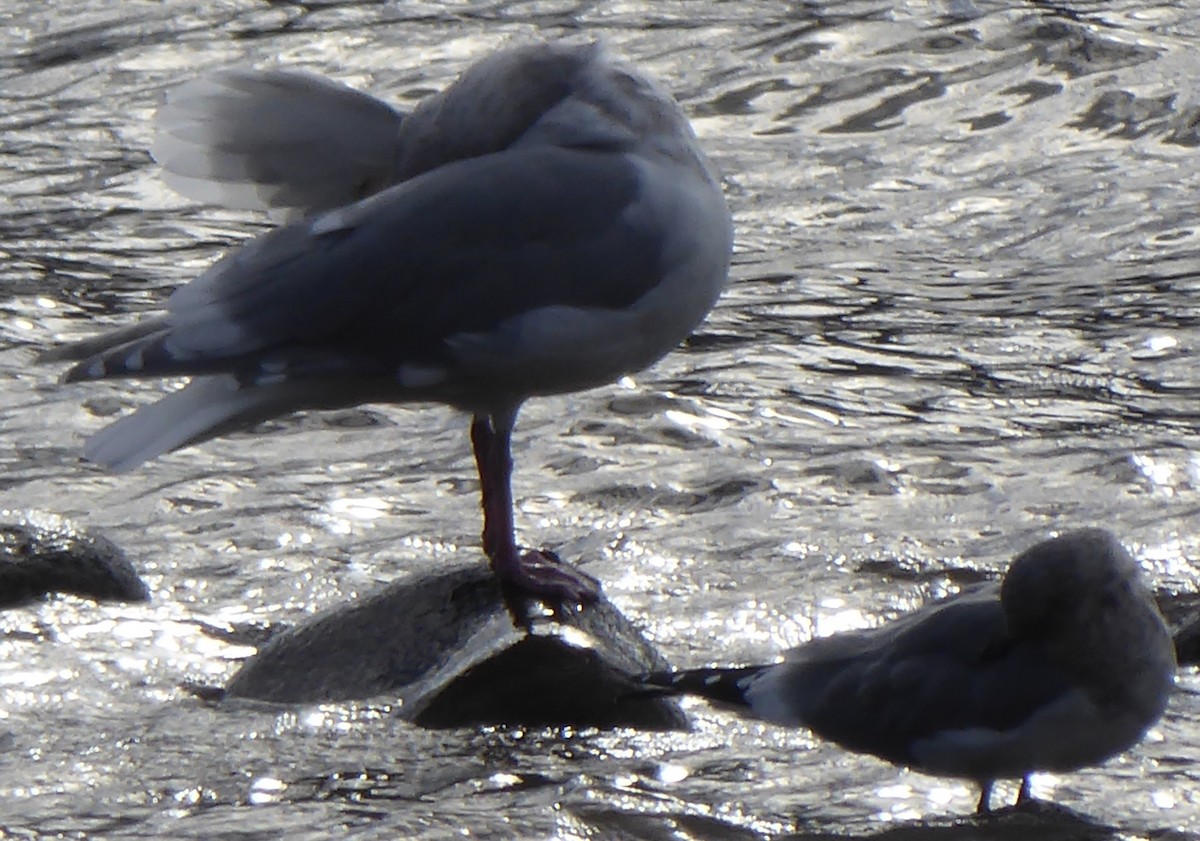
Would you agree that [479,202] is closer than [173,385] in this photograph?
Yes

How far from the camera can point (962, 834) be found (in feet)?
15.3

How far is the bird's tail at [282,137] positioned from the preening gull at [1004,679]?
1.70 m

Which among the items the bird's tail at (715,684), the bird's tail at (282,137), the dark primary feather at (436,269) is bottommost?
the bird's tail at (715,684)

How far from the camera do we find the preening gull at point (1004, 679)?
14.8 ft

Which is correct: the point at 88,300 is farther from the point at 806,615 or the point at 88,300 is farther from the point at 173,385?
the point at 806,615

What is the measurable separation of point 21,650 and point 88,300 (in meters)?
3.66

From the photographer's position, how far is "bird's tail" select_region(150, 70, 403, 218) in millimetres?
5816

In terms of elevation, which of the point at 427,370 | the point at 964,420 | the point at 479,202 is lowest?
the point at 964,420

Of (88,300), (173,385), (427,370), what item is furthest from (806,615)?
(88,300)

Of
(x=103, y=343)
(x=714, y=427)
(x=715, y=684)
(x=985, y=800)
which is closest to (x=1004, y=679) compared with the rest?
(x=985, y=800)

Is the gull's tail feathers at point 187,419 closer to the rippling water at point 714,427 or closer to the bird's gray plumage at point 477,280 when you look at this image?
the bird's gray plumage at point 477,280

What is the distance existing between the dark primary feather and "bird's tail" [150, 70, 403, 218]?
0.31 meters

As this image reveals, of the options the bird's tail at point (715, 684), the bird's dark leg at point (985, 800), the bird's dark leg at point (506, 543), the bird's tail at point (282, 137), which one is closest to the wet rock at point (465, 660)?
the bird's dark leg at point (506, 543)

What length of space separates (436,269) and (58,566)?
141 centimetres
